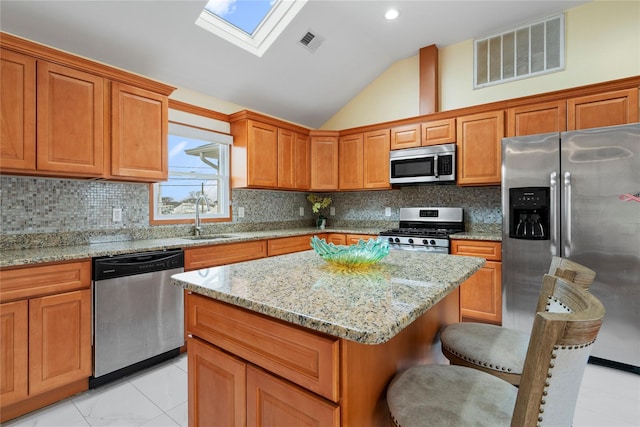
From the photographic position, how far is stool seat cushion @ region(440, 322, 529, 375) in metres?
1.24

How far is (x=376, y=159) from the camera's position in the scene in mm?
4109

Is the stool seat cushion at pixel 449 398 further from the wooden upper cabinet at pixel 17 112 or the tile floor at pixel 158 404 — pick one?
the wooden upper cabinet at pixel 17 112

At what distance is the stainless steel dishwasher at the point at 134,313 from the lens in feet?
7.04

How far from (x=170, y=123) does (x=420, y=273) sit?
9.51 ft

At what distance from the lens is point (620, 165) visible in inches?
91.7

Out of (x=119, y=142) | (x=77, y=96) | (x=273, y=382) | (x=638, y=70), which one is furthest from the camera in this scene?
(x=638, y=70)

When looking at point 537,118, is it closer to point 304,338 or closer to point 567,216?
point 567,216

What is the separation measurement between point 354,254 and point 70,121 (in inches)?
88.8

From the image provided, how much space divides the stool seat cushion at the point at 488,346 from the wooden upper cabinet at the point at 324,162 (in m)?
3.11

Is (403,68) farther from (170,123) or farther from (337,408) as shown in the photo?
(337,408)

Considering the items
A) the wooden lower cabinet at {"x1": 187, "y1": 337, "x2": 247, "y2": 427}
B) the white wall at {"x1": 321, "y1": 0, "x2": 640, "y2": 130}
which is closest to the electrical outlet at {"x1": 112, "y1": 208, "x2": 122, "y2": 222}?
the wooden lower cabinet at {"x1": 187, "y1": 337, "x2": 247, "y2": 427}

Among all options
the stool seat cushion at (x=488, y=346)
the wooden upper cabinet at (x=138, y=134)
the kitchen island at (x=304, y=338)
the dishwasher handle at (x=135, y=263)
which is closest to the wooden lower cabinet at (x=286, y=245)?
the dishwasher handle at (x=135, y=263)

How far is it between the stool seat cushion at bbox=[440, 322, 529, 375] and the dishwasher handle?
2024 millimetres

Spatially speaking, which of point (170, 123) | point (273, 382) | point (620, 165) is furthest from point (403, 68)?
point (273, 382)
